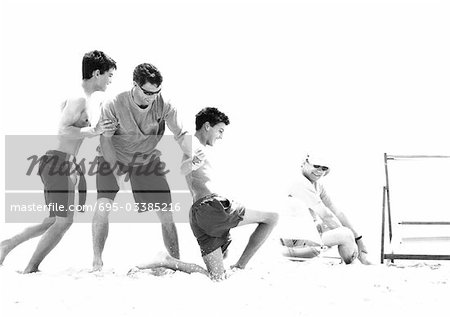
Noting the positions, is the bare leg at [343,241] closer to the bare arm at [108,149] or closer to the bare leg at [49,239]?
the bare arm at [108,149]

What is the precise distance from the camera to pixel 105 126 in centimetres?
315

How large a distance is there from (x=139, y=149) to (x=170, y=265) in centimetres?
65

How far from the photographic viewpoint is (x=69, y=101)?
10.8 feet

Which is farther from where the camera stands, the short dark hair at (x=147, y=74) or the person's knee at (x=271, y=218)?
the person's knee at (x=271, y=218)

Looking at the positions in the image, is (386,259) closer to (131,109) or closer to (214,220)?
(214,220)

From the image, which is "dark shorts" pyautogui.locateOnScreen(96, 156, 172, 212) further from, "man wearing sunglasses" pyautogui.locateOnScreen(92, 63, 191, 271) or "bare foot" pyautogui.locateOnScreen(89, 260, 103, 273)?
"bare foot" pyautogui.locateOnScreen(89, 260, 103, 273)

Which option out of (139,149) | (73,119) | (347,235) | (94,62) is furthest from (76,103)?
(347,235)

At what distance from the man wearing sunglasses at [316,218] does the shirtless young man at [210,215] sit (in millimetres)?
387

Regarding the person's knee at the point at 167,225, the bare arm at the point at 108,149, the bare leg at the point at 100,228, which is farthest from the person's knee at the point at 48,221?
the person's knee at the point at 167,225

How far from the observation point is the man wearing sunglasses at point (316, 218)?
3629 millimetres

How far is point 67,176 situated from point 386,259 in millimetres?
2112

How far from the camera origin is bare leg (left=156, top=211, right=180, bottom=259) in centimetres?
338

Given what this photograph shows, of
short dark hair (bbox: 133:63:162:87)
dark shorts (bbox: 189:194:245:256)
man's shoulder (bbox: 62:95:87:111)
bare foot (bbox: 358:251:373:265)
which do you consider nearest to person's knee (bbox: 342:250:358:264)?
bare foot (bbox: 358:251:373:265)

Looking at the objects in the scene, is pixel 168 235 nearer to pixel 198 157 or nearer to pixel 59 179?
pixel 198 157
